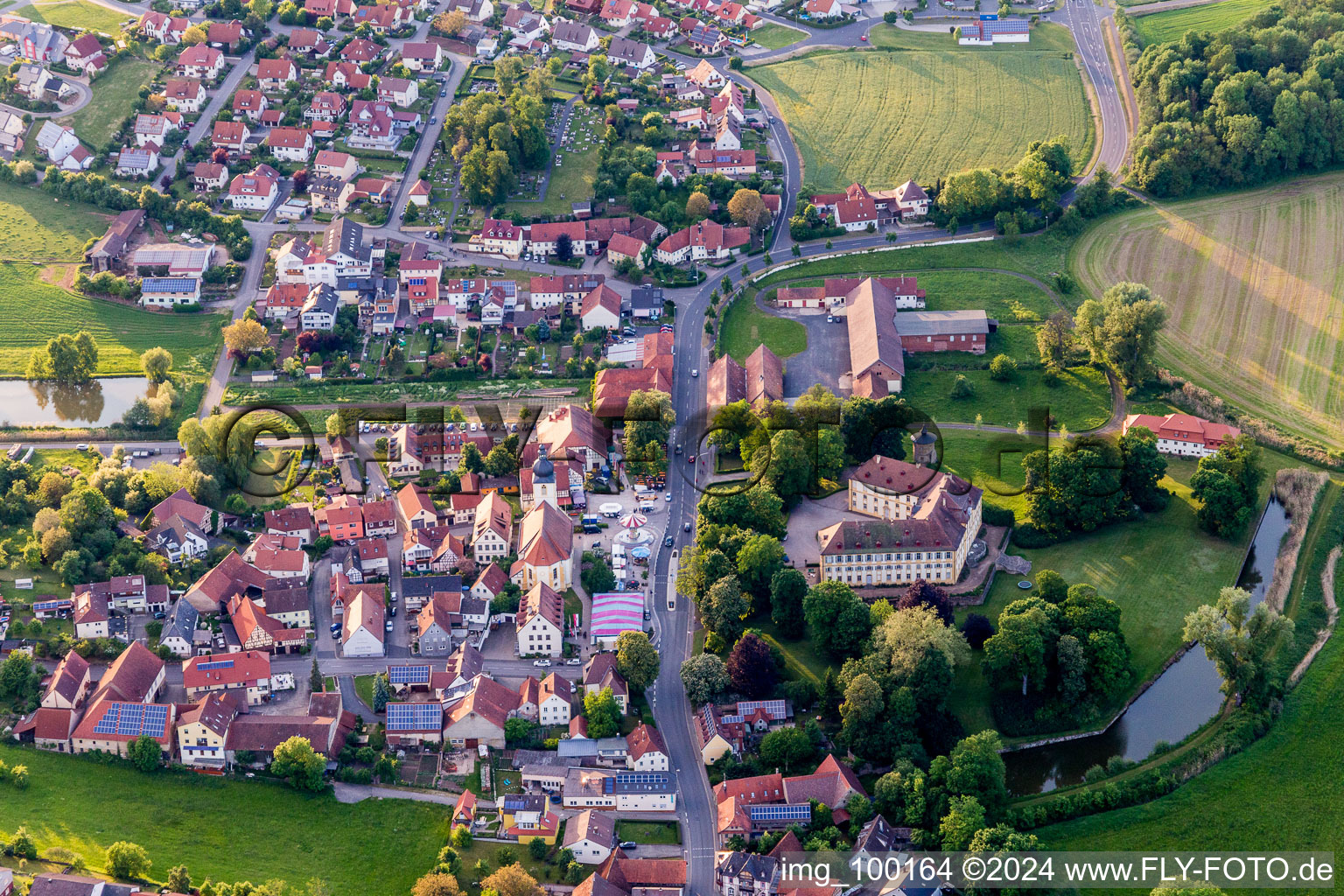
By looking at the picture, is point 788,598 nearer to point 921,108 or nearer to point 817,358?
point 817,358

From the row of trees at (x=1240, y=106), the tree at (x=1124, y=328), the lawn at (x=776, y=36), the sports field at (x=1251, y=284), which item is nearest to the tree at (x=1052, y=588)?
the tree at (x=1124, y=328)

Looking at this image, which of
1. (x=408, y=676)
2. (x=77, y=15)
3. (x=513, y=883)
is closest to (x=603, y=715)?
(x=408, y=676)

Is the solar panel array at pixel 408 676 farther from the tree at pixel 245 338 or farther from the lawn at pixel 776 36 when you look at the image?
the lawn at pixel 776 36

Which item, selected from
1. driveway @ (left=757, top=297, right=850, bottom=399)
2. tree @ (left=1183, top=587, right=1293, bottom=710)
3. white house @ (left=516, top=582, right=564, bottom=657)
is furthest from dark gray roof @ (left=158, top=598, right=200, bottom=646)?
tree @ (left=1183, top=587, right=1293, bottom=710)

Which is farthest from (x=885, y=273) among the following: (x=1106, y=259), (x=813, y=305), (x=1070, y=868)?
(x=1070, y=868)

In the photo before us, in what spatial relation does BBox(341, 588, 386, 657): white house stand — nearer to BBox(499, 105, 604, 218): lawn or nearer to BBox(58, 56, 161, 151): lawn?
BBox(499, 105, 604, 218): lawn
